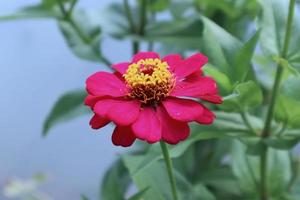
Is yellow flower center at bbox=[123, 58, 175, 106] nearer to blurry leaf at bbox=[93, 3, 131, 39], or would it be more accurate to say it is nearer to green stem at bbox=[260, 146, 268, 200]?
green stem at bbox=[260, 146, 268, 200]

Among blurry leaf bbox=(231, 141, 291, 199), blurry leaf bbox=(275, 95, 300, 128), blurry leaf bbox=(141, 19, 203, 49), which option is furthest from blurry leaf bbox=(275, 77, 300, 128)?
blurry leaf bbox=(141, 19, 203, 49)

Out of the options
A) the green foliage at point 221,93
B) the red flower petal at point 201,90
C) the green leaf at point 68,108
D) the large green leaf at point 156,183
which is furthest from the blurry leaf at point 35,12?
the red flower petal at point 201,90

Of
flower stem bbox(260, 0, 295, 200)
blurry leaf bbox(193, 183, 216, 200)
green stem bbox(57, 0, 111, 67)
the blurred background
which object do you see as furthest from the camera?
the blurred background

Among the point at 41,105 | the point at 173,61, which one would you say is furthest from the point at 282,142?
the point at 41,105

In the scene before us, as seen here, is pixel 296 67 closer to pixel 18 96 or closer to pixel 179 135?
pixel 179 135

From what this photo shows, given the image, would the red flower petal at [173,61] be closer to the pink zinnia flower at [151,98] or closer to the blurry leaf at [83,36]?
the pink zinnia flower at [151,98]

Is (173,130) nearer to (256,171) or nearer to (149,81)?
(149,81)

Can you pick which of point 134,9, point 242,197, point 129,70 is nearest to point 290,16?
point 129,70

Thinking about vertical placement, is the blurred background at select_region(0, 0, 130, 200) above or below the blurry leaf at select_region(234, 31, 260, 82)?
above
